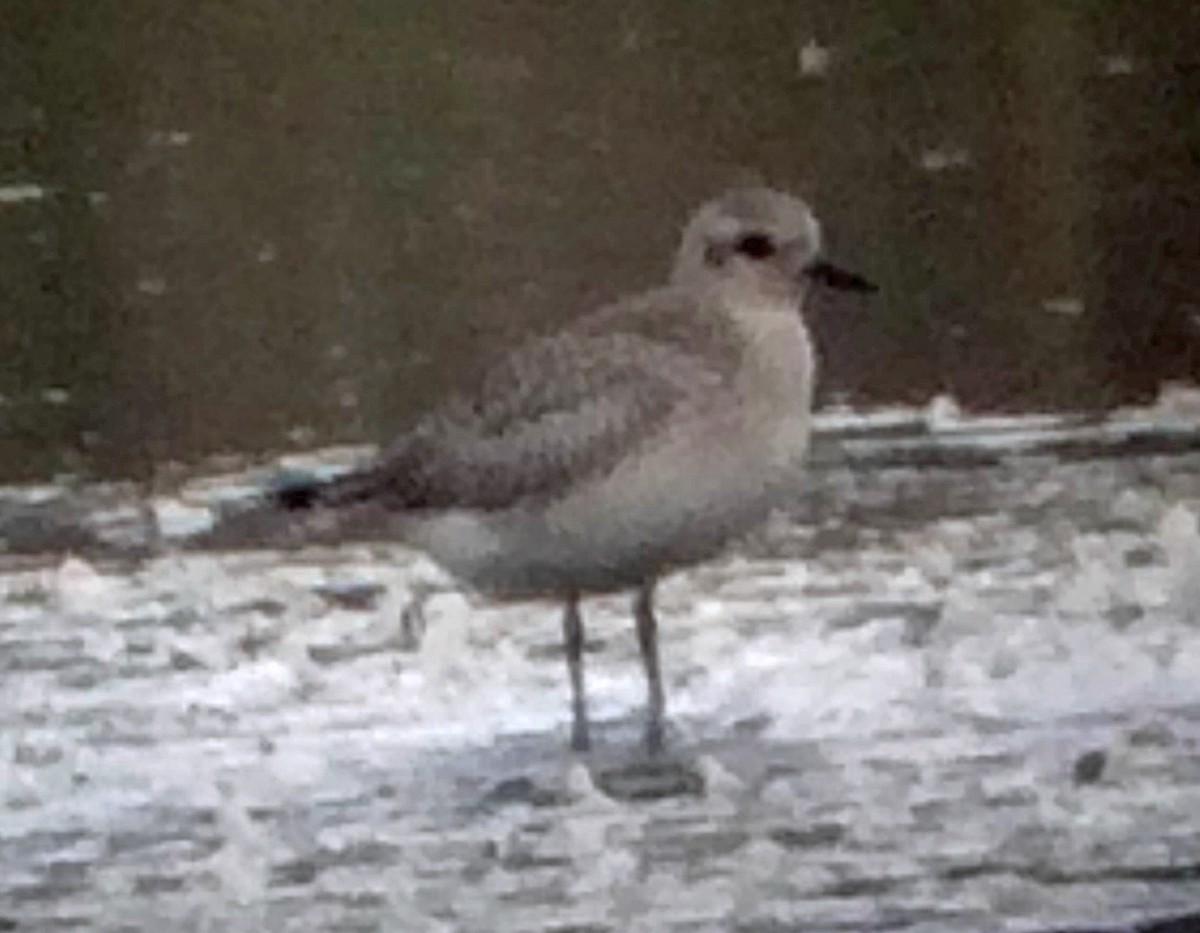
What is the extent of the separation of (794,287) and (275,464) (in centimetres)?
49

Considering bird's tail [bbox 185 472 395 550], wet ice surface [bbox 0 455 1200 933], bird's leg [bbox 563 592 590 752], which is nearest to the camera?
wet ice surface [bbox 0 455 1200 933]

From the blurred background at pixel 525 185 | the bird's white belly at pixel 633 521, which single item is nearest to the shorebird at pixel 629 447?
the bird's white belly at pixel 633 521

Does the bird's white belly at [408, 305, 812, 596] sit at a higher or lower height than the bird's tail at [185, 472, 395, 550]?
lower

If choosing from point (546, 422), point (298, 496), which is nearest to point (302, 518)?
point (298, 496)

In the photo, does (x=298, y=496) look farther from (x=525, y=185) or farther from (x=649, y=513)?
(x=525, y=185)

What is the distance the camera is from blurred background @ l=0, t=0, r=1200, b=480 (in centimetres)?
188

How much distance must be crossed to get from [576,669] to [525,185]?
63 cm

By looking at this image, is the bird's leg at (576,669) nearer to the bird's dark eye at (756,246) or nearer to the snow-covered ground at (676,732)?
the snow-covered ground at (676,732)

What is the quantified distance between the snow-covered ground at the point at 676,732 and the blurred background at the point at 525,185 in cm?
12

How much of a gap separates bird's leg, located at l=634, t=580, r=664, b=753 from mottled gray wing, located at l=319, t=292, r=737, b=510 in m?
0.07

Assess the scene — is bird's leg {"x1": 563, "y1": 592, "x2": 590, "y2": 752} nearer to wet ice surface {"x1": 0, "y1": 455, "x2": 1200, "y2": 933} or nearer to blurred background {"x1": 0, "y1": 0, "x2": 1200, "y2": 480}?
wet ice surface {"x1": 0, "y1": 455, "x2": 1200, "y2": 933}

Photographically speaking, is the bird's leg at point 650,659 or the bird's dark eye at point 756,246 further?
the bird's dark eye at point 756,246

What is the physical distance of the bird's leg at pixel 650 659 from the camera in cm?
128

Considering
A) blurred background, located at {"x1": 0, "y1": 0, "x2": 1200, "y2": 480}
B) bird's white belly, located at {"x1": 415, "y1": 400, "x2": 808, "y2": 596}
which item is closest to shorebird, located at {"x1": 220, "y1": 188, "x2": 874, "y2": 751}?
bird's white belly, located at {"x1": 415, "y1": 400, "x2": 808, "y2": 596}
